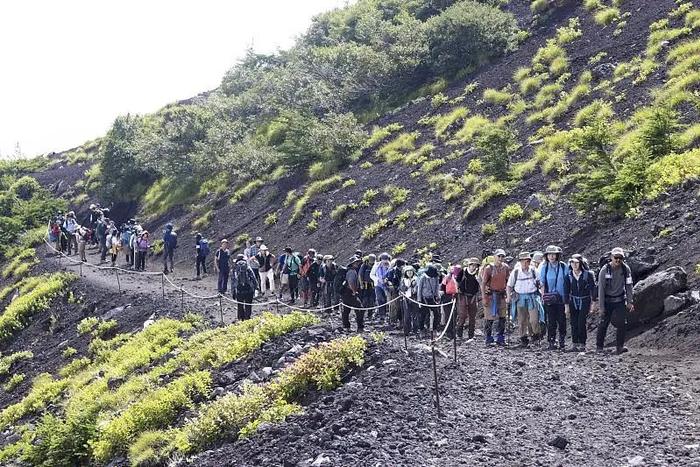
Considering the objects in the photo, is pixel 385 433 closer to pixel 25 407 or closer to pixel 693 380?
pixel 693 380

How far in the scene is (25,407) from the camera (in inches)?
827

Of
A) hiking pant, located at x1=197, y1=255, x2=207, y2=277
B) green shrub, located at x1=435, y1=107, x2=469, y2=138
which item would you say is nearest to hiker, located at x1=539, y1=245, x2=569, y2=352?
hiking pant, located at x1=197, y1=255, x2=207, y2=277

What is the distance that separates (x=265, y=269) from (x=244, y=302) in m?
4.29

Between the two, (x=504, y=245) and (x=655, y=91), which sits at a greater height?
(x=655, y=91)

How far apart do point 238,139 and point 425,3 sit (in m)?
14.1

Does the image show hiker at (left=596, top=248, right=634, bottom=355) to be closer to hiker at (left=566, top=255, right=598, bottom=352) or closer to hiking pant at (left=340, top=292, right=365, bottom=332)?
hiker at (left=566, top=255, right=598, bottom=352)

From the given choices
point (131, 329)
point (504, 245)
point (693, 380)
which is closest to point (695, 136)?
point (504, 245)

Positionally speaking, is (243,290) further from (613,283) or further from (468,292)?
(613,283)

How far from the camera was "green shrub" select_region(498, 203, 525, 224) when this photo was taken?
73.7 feet

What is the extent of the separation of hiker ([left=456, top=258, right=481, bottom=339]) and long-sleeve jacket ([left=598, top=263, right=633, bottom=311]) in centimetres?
296

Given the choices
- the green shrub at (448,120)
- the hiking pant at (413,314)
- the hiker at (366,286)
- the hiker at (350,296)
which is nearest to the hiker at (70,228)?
the green shrub at (448,120)

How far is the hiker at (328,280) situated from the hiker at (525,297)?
6146mm

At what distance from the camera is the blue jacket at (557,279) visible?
48.4 feet

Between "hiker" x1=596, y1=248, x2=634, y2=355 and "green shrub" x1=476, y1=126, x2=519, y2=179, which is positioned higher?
"green shrub" x1=476, y1=126, x2=519, y2=179
